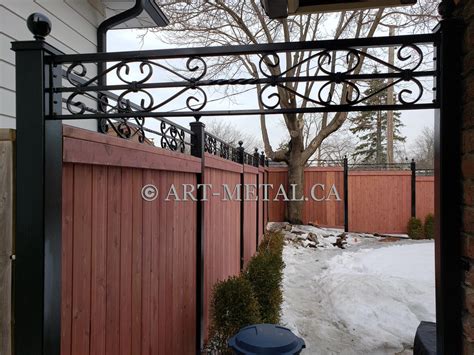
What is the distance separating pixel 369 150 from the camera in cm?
2220

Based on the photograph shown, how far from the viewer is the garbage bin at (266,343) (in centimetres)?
198

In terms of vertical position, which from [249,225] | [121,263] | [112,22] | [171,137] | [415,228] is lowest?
[415,228]

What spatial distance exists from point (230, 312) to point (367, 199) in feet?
27.1

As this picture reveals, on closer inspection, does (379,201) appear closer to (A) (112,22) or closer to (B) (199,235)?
(B) (199,235)

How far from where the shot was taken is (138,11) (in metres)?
2.98

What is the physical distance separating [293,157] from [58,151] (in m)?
9.66

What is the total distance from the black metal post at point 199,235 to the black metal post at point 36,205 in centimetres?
182

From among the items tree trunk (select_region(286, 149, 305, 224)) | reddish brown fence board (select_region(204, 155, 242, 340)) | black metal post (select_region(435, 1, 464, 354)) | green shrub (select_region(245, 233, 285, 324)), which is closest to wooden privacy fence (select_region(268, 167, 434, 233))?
tree trunk (select_region(286, 149, 305, 224))

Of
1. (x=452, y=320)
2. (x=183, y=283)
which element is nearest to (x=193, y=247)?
(x=183, y=283)

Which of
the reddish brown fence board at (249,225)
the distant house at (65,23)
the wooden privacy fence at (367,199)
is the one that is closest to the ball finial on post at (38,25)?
the distant house at (65,23)

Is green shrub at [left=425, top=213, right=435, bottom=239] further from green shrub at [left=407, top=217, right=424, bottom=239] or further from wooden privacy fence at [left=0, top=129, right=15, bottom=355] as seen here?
wooden privacy fence at [left=0, top=129, right=15, bottom=355]

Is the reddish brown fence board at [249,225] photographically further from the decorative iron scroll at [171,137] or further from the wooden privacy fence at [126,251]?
the decorative iron scroll at [171,137]

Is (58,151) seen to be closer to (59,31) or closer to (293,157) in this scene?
(59,31)

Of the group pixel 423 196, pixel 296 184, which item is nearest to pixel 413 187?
pixel 423 196
